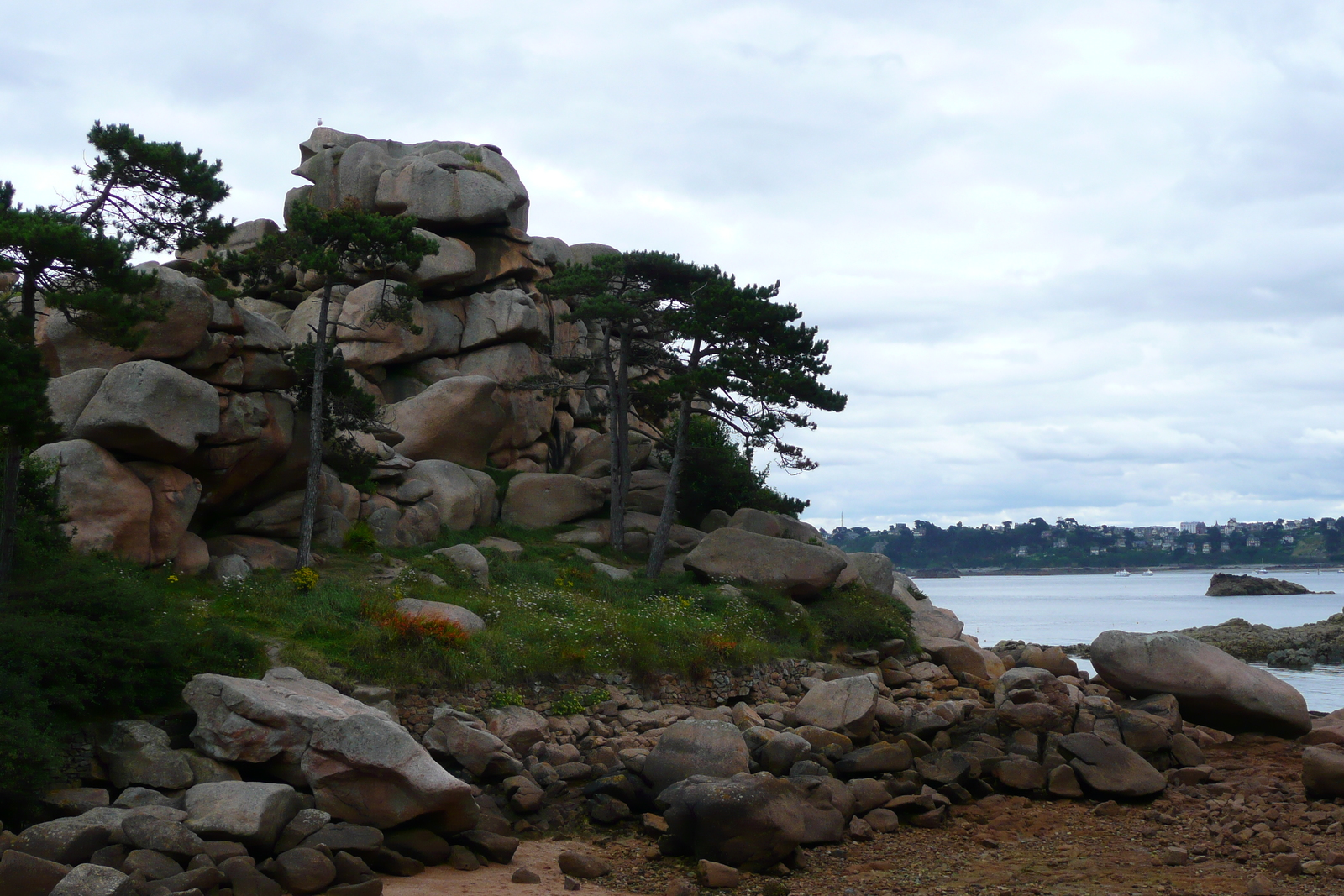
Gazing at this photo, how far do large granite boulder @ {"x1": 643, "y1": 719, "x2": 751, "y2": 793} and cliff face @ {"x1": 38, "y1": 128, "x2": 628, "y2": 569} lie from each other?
40.6 ft

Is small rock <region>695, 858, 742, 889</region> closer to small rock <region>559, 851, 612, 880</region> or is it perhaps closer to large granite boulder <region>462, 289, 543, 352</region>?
small rock <region>559, 851, 612, 880</region>

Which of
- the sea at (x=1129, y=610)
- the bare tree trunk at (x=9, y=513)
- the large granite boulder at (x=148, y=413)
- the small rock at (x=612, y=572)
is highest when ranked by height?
the large granite boulder at (x=148, y=413)

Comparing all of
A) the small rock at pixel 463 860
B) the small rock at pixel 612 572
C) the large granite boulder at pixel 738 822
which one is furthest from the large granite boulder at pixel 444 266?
the large granite boulder at pixel 738 822

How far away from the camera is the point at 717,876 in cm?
1360

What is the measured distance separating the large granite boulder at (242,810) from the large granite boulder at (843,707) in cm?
1065

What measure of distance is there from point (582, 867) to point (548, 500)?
22085mm

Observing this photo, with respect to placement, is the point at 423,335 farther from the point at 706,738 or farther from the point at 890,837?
the point at 890,837

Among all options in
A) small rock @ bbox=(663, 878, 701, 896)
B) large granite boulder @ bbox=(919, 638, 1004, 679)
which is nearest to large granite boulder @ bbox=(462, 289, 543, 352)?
large granite boulder @ bbox=(919, 638, 1004, 679)

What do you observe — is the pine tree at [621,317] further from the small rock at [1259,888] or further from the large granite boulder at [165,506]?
the small rock at [1259,888]

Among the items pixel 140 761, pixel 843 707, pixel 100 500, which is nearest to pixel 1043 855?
pixel 843 707

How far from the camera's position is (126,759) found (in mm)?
14086

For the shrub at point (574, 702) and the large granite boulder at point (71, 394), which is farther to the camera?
the large granite boulder at point (71, 394)

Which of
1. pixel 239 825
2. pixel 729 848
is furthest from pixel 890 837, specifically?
pixel 239 825

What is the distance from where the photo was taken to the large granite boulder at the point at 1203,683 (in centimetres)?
2117
